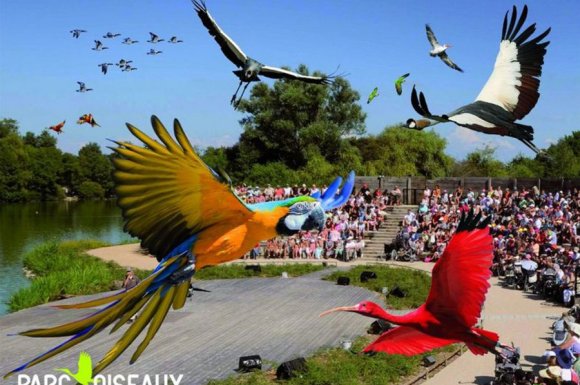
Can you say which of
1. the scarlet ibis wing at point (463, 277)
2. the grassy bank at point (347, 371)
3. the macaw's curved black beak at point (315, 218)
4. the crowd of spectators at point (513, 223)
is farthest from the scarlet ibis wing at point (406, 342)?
the crowd of spectators at point (513, 223)

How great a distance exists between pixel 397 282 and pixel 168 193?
741 inches

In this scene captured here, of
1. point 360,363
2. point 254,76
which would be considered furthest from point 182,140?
point 360,363

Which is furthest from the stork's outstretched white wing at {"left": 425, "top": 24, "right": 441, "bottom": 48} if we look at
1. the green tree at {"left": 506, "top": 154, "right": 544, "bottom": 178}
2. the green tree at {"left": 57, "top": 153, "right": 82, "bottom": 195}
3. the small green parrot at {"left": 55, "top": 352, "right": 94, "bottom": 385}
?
the green tree at {"left": 57, "top": 153, "right": 82, "bottom": 195}

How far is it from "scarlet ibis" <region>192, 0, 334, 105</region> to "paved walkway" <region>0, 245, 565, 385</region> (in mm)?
9296

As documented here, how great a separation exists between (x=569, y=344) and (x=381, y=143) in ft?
110

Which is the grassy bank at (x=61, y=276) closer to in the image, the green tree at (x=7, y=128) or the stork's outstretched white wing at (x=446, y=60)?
the stork's outstretched white wing at (x=446, y=60)

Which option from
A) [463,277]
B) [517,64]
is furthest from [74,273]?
[517,64]

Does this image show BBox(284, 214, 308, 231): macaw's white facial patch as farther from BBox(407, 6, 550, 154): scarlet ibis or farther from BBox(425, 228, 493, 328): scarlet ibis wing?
BBox(407, 6, 550, 154): scarlet ibis

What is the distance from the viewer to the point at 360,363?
13070 mm

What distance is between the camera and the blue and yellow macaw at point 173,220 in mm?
3686

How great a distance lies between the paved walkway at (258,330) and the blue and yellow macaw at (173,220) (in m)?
8.87

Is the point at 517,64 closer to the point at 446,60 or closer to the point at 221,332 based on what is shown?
the point at 446,60

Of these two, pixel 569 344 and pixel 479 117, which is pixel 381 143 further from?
pixel 479 117

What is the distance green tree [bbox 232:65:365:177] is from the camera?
33.9 ft
